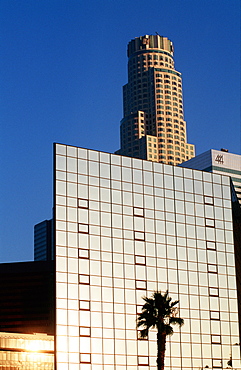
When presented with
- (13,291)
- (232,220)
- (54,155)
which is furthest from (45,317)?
(54,155)

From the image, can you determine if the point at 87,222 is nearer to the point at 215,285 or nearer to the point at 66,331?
the point at 66,331

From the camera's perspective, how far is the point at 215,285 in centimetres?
10175

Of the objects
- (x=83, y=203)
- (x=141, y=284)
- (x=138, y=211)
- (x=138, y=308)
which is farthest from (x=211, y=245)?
(x=83, y=203)

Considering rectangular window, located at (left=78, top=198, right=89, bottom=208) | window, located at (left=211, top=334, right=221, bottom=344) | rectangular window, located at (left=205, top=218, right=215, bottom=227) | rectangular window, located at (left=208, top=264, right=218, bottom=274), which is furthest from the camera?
rectangular window, located at (left=205, top=218, right=215, bottom=227)

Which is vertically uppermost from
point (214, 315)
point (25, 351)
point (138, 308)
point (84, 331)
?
point (138, 308)

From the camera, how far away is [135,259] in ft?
310

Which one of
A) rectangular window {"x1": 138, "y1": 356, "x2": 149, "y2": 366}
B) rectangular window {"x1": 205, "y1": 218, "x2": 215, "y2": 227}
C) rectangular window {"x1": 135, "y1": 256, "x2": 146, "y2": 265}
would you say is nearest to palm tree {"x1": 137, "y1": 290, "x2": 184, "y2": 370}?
rectangular window {"x1": 138, "y1": 356, "x2": 149, "y2": 366}

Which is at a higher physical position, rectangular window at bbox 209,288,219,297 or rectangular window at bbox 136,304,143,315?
rectangular window at bbox 209,288,219,297

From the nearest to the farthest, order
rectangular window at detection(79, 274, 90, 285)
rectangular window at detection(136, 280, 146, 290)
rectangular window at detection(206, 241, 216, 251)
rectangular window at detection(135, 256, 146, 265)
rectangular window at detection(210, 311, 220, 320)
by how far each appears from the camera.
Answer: rectangular window at detection(79, 274, 90, 285), rectangular window at detection(136, 280, 146, 290), rectangular window at detection(135, 256, 146, 265), rectangular window at detection(210, 311, 220, 320), rectangular window at detection(206, 241, 216, 251)

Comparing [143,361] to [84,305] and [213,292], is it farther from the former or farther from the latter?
[213,292]

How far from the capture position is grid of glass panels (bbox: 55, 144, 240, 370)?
88062 millimetres

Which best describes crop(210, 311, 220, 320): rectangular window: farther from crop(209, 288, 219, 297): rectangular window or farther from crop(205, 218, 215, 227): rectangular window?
crop(205, 218, 215, 227): rectangular window

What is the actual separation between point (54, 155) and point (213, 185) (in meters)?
27.8

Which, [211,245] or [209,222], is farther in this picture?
[209,222]
